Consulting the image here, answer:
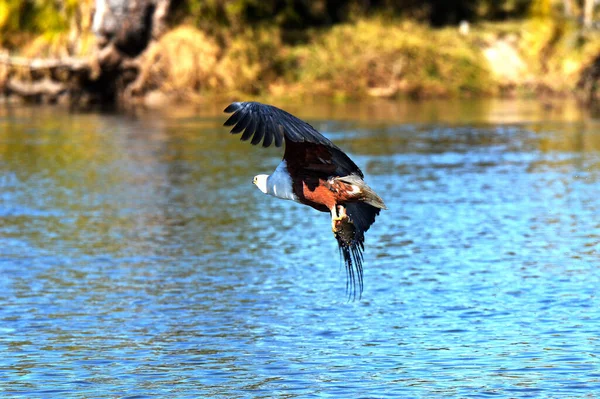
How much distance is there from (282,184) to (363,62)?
34752 millimetres

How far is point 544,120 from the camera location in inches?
1286

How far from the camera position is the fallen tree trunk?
40875 mm

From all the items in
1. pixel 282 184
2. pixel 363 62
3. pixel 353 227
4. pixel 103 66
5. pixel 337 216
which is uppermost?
pixel 363 62

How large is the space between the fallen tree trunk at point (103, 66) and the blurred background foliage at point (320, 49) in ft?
2.29

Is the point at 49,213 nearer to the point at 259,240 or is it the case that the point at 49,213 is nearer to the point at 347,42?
the point at 259,240

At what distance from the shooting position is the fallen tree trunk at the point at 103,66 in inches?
1609

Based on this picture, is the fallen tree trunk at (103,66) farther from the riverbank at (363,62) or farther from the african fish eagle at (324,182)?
the african fish eagle at (324,182)

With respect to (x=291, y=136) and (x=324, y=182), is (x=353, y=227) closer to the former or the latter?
(x=324, y=182)

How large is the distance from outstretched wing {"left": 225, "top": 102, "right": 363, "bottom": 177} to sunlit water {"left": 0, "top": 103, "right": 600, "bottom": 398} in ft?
5.53

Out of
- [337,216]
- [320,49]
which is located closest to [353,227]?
[337,216]

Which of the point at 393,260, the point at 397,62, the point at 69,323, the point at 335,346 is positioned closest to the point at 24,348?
the point at 69,323

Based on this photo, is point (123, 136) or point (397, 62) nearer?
point (123, 136)

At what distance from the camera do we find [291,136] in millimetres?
8234

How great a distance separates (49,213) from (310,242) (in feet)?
15.2
